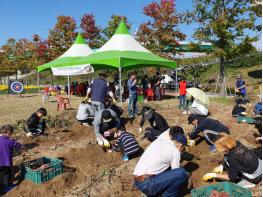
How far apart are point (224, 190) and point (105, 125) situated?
13.1 ft

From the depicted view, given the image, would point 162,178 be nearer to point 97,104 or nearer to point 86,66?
point 97,104

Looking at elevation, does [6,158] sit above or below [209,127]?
below

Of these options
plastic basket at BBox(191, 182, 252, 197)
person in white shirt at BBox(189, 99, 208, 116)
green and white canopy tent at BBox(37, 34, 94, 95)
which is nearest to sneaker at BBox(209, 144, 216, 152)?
person in white shirt at BBox(189, 99, 208, 116)

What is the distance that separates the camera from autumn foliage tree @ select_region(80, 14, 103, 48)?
28234mm

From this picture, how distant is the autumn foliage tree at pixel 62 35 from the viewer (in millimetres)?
27625

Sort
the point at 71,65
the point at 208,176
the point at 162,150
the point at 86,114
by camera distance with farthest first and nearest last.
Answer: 1. the point at 71,65
2. the point at 86,114
3. the point at 208,176
4. the point at 162,150

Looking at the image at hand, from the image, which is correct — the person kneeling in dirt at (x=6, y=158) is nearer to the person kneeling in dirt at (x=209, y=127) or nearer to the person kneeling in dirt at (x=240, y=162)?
the person kneeling in dirt at (x=240, y=162)

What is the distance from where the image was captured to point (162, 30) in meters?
23.9

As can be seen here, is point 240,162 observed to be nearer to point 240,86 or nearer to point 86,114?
point 86,114

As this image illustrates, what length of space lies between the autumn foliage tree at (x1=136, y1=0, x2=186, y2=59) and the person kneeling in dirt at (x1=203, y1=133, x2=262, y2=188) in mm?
19290

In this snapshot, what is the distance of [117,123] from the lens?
7.87 meters

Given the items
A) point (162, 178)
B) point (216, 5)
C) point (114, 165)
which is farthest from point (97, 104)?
point (216, 5)

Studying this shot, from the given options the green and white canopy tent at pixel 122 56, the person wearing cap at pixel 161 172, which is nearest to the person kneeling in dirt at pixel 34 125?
the green and white canopy tent at pixel 122 56

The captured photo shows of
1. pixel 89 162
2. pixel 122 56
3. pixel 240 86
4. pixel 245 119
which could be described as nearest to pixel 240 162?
pixel 89 162
